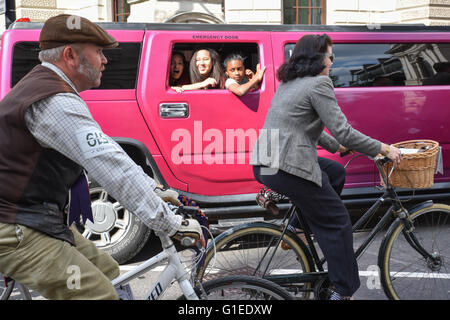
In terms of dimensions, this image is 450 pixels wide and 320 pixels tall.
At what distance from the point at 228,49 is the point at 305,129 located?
7.19 ft

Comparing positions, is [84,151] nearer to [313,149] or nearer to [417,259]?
[313,149]

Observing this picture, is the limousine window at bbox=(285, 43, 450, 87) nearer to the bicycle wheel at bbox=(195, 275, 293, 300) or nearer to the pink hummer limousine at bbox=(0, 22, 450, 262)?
the pink hummer limousine at bbox=(0, 22, 450, 262)

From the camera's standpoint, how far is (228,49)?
4.80 m

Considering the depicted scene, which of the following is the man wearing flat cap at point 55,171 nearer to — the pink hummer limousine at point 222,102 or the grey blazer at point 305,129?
the grey blazer at point 305,129

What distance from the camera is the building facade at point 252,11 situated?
43.0 ft

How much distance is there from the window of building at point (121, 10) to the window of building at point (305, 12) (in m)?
4.74

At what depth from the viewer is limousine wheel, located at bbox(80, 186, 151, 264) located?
4.23 meters

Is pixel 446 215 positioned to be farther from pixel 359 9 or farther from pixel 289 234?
pixel 359 9

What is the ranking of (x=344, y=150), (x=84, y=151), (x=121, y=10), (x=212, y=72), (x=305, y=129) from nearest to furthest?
1. (x=84, y=151)
2. (x=305, y=129)
3. (x=344, y=150)
4. (x=212, y=72)
5. (x=121, y=10)

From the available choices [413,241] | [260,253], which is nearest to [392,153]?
[413,241]

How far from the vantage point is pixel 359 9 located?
46.7 ft

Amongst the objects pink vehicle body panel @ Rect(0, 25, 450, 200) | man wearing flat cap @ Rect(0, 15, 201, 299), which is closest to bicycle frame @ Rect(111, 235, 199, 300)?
man wearing flat cap @ Rect(0, 15, 201, 299)

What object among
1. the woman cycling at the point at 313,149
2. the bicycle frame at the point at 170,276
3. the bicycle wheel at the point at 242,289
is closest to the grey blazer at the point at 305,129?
the woman cycling at the point at 313,149
